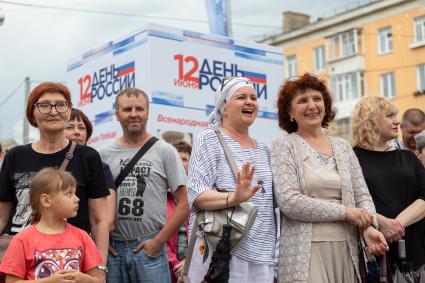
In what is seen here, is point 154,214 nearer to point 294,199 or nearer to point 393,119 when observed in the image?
point 294,199

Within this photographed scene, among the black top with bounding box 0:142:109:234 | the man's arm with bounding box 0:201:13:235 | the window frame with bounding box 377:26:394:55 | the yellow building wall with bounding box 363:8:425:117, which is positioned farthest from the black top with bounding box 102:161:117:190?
the window frame with bounding box 377:26:394:55

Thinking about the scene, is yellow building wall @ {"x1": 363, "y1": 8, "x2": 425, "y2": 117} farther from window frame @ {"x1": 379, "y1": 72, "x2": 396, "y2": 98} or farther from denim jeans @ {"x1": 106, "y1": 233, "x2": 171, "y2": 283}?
denim jeans @ {"x1": 106, "y1": 233, "x2": 171, "y2": 283}

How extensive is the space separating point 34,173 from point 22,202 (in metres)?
0.19

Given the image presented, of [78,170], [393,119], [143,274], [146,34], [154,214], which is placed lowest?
[143,274]

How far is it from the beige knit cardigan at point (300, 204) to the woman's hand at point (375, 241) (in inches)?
3.5

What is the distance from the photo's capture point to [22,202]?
159 inches

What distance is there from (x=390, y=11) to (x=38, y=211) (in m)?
33.3

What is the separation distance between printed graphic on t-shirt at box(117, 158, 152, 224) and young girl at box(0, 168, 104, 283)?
2.71 feet

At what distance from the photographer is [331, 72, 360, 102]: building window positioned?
121 ft

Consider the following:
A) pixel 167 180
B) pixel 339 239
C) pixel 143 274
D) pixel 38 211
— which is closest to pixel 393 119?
pixel 339 239

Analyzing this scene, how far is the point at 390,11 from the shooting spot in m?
34.7

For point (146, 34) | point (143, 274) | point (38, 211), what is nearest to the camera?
point (38, 211)

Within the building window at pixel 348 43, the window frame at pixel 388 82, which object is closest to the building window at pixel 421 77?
the window frame at pixel 388 82

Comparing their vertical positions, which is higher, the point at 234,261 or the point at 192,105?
the point at 192,105
